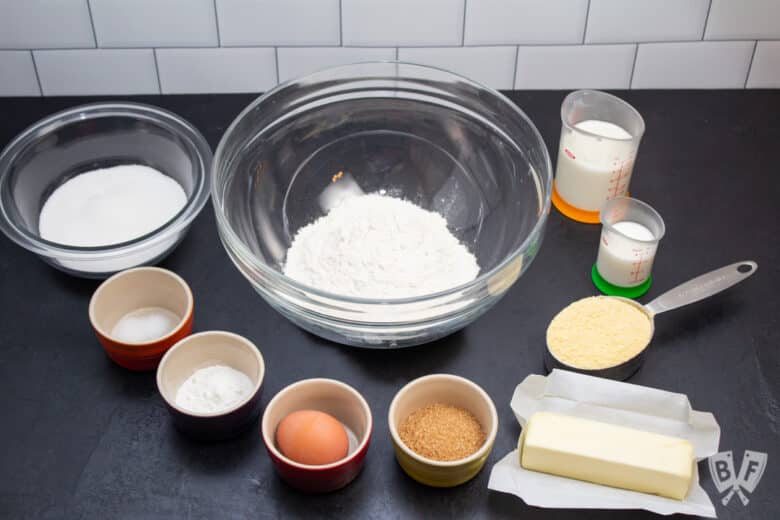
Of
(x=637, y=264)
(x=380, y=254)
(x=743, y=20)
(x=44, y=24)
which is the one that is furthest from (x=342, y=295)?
(x=743, y=20)

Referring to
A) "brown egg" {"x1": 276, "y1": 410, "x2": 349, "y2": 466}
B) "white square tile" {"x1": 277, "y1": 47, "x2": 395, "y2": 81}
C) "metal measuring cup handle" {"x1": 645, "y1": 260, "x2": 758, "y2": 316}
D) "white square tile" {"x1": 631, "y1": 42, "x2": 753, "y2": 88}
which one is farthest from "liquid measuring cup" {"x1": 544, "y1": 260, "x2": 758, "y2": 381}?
"white square tile" {"x1": 277, "y1": 47, "x2": 395, "y2": 81}

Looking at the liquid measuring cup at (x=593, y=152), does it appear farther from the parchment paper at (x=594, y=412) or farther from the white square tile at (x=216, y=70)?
the white square tile at (x=216, y=70)

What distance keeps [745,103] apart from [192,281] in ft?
3.46

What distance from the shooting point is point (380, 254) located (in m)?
1.34

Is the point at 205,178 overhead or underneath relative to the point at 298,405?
overhead

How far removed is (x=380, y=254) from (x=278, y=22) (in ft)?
1.86

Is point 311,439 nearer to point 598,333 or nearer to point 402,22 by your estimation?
point 598,333

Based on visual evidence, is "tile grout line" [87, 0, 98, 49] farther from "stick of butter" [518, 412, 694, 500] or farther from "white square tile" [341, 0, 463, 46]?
"stick of butter" [518, 412, 694, 500]

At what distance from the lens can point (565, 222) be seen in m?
1.54

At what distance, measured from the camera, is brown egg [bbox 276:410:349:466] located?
115 cm

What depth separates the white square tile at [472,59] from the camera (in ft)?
5.67

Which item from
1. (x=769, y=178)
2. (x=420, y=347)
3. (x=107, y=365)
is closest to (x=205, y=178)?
(x=107, y=365)

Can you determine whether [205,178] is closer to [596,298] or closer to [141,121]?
[141,121]

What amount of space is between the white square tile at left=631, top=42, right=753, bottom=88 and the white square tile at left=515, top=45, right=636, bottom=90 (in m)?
0.03
